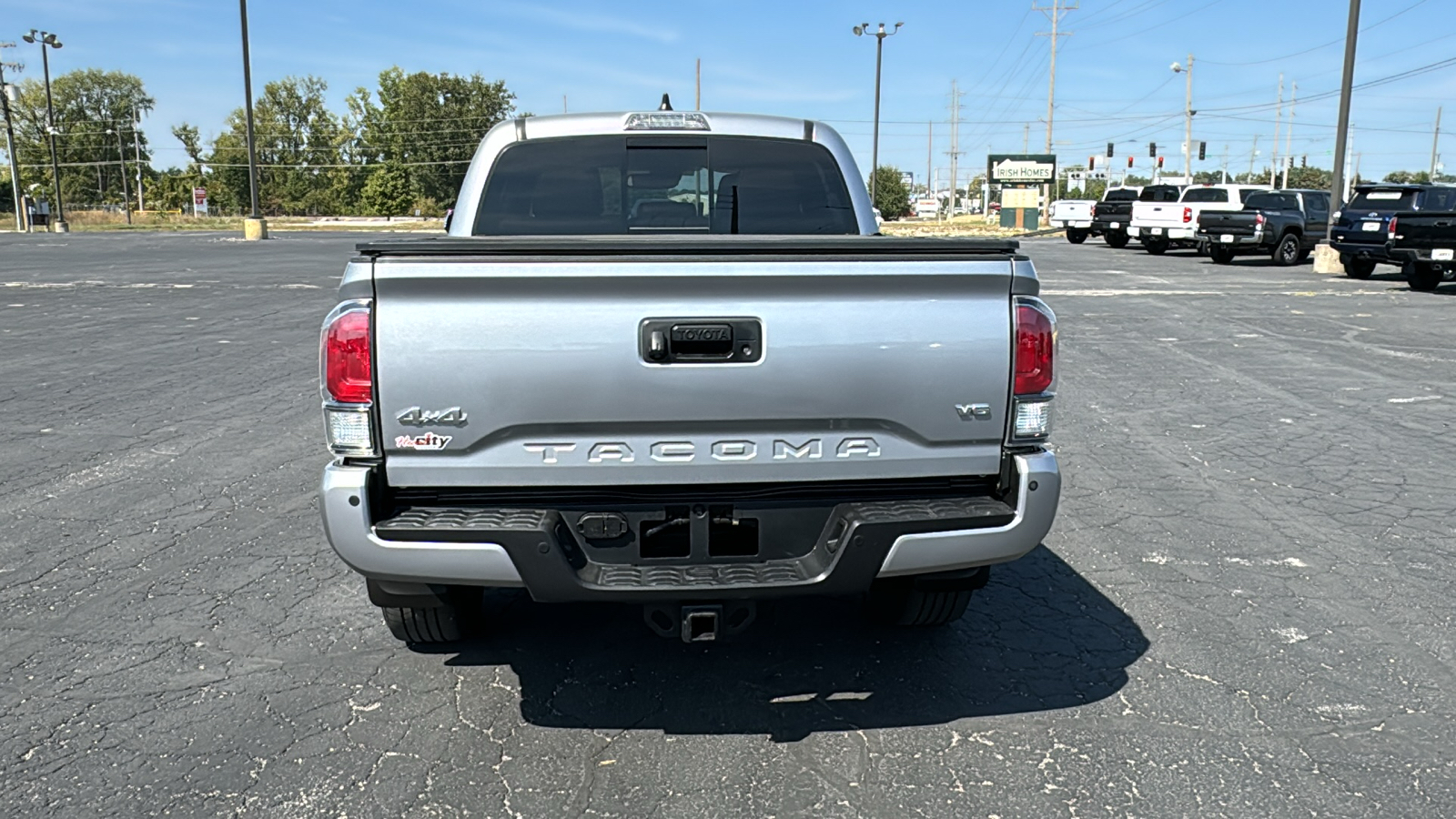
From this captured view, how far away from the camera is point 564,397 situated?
3.07 metres

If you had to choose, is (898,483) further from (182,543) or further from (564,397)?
(182,543)

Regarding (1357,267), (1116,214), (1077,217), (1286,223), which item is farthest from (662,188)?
(1077,217)

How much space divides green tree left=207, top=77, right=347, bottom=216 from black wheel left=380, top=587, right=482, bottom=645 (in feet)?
373

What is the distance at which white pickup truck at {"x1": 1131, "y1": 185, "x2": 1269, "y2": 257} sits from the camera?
93.9 ft

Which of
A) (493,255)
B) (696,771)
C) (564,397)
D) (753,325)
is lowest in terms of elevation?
(696,771)

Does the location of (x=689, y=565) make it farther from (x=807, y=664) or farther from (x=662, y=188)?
(x=662, y=188)

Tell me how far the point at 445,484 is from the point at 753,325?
0.96m

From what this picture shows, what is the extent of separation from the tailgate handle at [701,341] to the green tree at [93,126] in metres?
123

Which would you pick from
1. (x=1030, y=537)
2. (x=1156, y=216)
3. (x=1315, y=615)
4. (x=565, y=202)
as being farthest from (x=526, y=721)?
(x=1156, y=216)

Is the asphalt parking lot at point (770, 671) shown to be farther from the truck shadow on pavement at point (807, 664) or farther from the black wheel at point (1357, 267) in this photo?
the black wheel at point (1357, 267)

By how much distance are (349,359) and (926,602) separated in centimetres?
217

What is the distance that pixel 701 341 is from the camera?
10.2 ft

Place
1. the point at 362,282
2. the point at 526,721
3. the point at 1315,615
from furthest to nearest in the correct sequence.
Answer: the point at 1315,615, the point at 526,721, the point at 362,282

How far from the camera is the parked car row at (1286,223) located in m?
18.8
